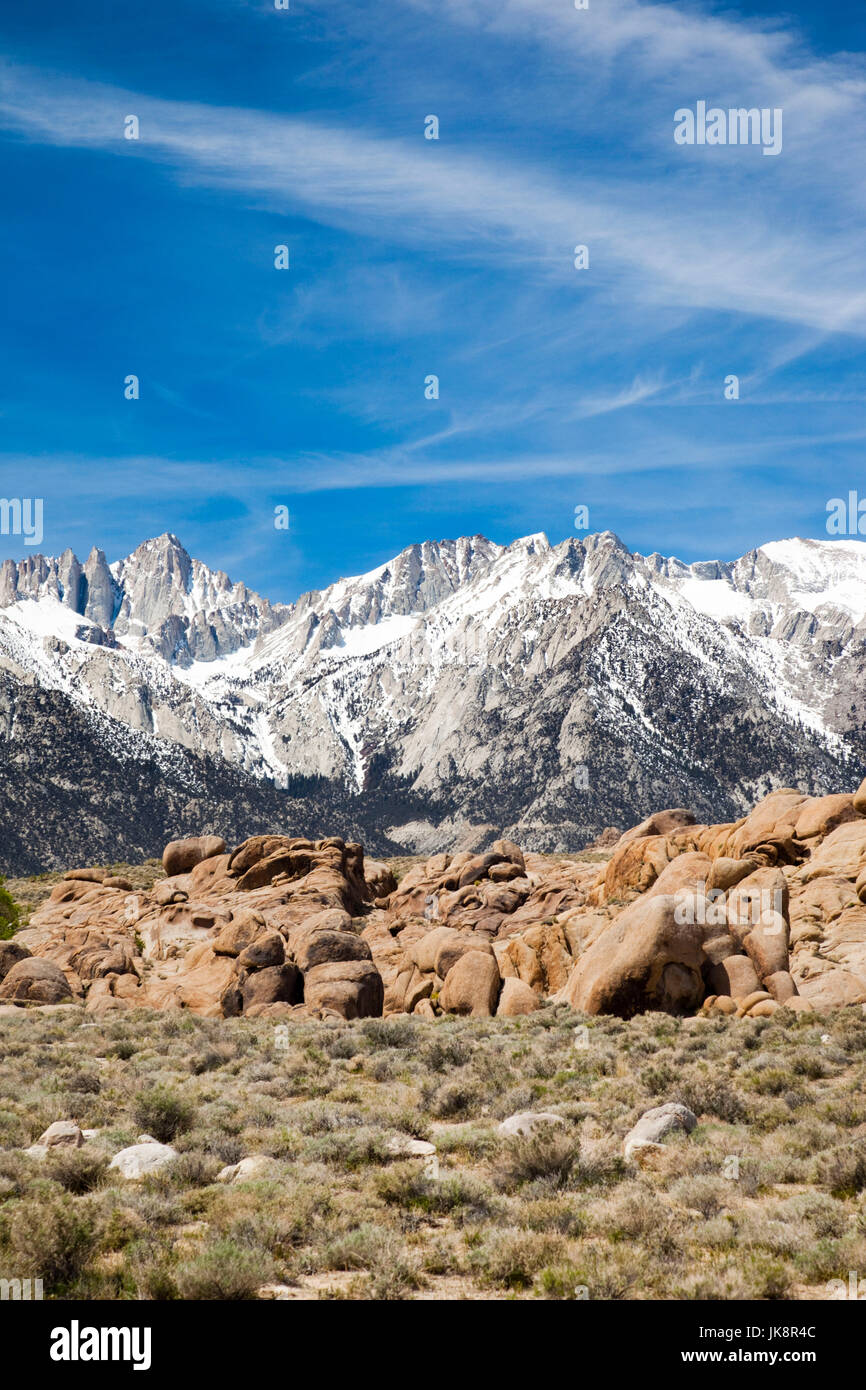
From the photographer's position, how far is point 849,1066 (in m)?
19.0

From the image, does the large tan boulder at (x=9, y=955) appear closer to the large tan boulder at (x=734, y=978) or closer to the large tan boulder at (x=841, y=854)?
the large tan boulder at (x=734, y=978)

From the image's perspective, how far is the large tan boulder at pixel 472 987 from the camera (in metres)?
30.3

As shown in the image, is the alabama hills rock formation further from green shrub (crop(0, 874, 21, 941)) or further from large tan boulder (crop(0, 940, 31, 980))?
green shrub (crop(0, 874, 21, 941))

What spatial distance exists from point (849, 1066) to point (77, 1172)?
14.6 meters

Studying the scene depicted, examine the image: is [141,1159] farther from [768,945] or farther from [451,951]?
[451,951]

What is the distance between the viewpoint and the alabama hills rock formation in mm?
26781

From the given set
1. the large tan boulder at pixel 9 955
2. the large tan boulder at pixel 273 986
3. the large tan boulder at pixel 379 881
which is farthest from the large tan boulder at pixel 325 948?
the large tan boulder at pixel 379 881

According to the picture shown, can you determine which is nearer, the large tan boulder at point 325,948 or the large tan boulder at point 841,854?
the large tan boulder at point 841,854

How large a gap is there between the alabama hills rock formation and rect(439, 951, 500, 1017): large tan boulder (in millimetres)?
52

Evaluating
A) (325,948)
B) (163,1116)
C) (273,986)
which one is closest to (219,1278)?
(163,1116)

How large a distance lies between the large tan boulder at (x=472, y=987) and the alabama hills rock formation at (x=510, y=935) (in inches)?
2.0

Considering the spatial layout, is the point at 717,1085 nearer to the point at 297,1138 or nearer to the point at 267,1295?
the point at 297,1138

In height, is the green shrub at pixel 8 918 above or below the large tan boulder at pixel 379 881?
below
